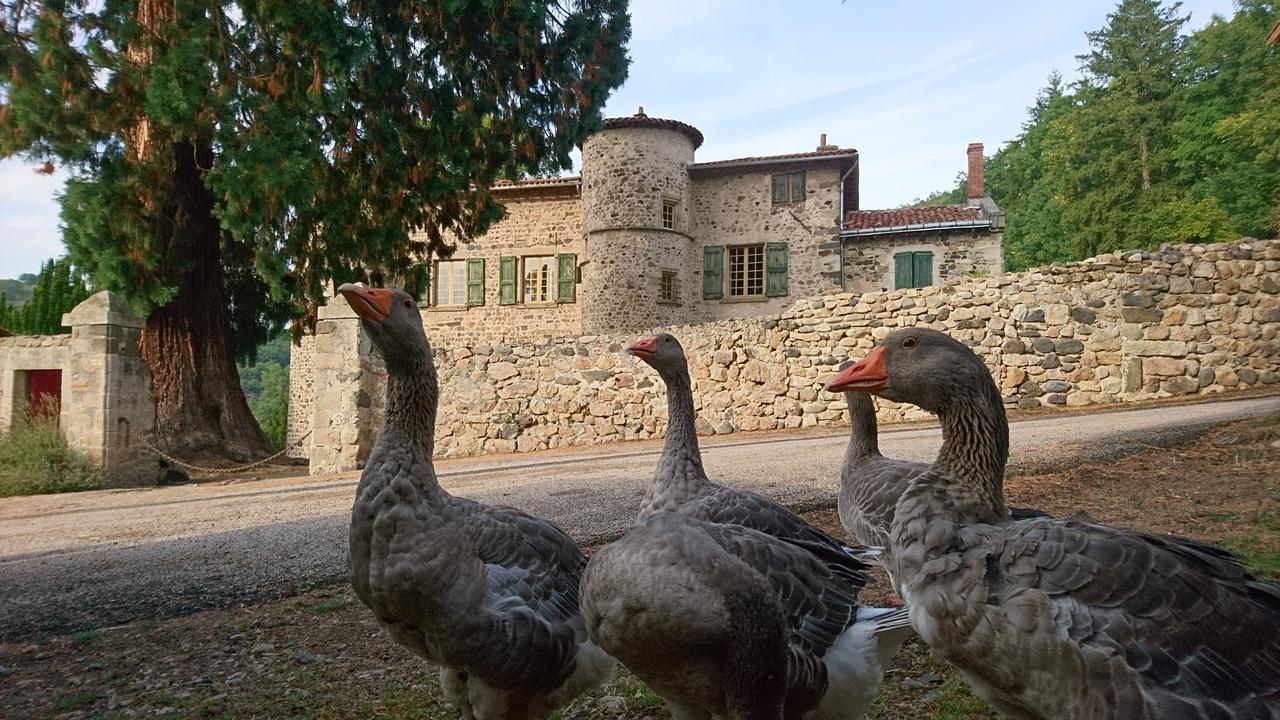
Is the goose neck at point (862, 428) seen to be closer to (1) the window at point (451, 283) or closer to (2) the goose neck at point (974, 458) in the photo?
(2) the goose neck at point (974, 458)

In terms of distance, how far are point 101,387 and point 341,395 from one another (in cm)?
402

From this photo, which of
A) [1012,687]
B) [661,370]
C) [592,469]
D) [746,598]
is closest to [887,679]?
[1012,687]

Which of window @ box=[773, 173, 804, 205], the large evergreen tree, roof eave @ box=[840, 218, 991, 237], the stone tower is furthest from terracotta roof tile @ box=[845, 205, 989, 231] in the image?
the large evergreen tree

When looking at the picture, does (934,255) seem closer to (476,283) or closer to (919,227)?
(919,227)

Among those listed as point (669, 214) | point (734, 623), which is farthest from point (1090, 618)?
point (669, 214)

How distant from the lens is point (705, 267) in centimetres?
2966

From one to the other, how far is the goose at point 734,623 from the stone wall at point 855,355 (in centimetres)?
1148

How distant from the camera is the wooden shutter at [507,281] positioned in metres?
30.0

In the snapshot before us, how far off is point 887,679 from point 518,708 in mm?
1899

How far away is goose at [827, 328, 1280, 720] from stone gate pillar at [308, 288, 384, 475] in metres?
11.8

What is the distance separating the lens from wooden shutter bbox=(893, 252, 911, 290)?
2758 centimetres

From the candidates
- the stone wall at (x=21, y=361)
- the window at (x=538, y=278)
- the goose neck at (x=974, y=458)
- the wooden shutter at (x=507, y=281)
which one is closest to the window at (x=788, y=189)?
the window at (x=538, y=278)

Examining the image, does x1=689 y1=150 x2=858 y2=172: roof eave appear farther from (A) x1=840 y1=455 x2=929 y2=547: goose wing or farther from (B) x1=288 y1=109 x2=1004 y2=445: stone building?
(A) x1=840 y1=455 x2=929 y2=547: goose wing

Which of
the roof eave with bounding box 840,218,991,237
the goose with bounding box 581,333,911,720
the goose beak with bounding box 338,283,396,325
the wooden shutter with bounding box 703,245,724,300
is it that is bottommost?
the goose with bounding box 581,333,911,720
